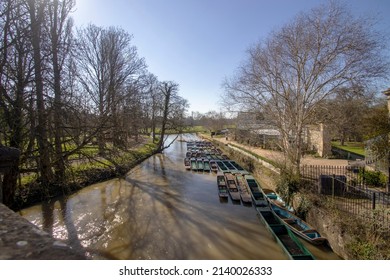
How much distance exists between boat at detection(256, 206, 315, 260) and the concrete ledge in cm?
669

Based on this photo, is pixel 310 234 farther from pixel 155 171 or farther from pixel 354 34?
pixel 155 171

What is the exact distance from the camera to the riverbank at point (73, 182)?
9.94 m

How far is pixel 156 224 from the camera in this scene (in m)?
9.34

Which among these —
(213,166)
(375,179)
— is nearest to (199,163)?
(213,166)

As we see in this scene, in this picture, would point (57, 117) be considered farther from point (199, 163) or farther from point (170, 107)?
point (170, 107)

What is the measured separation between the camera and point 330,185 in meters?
9.60

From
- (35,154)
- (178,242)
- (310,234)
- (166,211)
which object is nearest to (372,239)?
(310,234)

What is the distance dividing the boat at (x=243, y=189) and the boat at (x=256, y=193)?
0.75ft

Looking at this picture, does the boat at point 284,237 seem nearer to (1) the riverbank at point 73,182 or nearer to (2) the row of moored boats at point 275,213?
(2) the row of moored boats at point 275,213

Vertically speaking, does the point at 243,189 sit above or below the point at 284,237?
above

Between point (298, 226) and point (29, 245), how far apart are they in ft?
29.6

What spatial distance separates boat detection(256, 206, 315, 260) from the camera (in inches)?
264

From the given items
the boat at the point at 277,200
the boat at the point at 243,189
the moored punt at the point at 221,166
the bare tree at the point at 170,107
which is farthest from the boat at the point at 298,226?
the bare tree at the point at 170,107

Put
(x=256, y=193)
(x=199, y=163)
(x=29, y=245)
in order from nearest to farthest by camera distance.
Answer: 1. (x=29, y=245)
2. (x=256, y=193)
3. (x=199, y=163)
